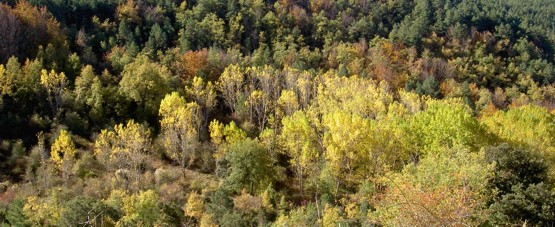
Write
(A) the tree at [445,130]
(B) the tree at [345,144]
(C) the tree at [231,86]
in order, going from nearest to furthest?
(A) the tree at [445,130]
(B) the tree at [345,144]
(C) the tree at [231,86]

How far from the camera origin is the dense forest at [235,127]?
25672 mm

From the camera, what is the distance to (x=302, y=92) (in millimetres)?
49875

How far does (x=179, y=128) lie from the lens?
132ft

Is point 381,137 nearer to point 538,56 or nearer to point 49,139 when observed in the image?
point 49,139

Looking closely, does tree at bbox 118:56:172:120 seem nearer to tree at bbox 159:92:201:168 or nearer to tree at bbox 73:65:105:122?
tree at bbox 73:65:105:122

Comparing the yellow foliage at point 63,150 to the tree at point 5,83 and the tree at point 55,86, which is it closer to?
the tree at point 55,86

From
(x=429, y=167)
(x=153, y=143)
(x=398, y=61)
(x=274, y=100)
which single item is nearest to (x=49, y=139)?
(x=153, y=143)

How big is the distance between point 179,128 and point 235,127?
16.2 ft

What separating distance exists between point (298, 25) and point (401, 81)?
20.6 metres

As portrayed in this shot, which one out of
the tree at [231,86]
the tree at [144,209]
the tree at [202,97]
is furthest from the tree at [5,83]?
the tree at [144,209]

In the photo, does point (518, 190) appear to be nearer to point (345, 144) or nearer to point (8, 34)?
point (345, 144)

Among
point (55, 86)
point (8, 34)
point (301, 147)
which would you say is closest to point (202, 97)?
point (55, 86)

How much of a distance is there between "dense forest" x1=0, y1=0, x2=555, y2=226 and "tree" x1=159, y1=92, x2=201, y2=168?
178 mm

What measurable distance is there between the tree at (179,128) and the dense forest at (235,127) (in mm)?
178
